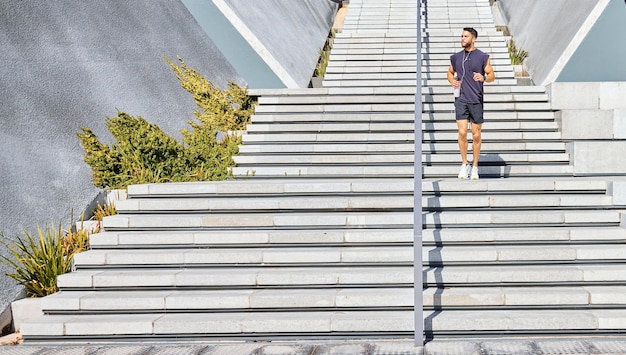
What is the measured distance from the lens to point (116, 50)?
10.2 meters

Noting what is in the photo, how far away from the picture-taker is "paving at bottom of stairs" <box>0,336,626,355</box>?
5926mm

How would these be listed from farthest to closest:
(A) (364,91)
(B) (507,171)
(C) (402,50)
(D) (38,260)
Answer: (C) (402,50), (A) (364,91), (B) (507,171), (D) (38,260)

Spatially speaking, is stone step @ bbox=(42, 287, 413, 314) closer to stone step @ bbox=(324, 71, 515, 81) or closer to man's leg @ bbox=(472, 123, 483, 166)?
man's leg @ bbox=(472, 123, 483, 166)

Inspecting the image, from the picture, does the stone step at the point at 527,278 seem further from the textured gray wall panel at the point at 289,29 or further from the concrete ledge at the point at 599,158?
the textured gray wall panel at the point at 289,29

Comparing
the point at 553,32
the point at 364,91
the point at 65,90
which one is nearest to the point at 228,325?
the point at 65,90

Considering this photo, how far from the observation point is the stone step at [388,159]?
10.3 m

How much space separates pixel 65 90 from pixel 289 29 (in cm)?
752

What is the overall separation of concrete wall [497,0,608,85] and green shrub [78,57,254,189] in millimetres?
5524

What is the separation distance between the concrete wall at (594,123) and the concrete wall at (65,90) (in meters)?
5.67

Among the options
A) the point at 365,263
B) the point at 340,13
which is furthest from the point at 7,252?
the point at 340,13

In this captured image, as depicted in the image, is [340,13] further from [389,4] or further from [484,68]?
[484,68]

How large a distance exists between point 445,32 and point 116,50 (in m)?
9.11

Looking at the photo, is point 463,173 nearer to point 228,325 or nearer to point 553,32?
point 228,325

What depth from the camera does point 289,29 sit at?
15695mm
